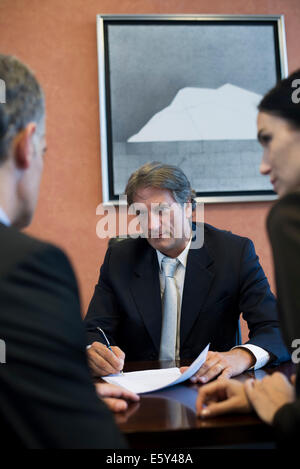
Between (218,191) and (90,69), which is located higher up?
(90,69)

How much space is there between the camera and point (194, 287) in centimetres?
234

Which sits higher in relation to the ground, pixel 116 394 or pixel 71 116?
pixel 71 116

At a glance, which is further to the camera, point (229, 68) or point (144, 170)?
point (229, 68)

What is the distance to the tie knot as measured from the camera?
8.08 ft

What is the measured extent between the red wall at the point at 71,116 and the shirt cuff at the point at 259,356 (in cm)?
182

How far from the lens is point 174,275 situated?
8.15 feet

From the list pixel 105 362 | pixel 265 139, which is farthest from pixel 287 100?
pixel 105 362

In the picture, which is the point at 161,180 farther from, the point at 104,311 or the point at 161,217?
the point at 104,311

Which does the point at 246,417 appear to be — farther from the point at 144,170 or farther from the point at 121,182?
the point at 121,182

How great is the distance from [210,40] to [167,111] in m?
0.65

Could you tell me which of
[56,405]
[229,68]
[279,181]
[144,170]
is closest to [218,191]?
[229,68]

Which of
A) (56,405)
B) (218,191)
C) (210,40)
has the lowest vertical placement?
(56,405)

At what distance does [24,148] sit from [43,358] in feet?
1.63

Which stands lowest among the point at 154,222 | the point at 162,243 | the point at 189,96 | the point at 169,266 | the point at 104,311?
the point at 104,311
